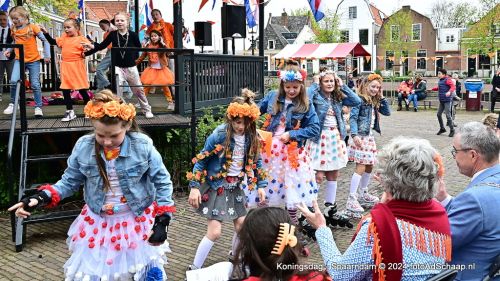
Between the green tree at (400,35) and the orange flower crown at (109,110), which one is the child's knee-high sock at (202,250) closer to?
the orange flower crown at (109,110)

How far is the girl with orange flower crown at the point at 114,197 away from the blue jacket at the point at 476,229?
5.92ft

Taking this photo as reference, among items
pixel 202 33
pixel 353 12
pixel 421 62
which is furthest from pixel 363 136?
pixel 353 12

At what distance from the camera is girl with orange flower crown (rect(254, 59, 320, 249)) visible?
580cm

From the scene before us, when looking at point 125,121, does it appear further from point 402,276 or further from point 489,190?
point 489,190

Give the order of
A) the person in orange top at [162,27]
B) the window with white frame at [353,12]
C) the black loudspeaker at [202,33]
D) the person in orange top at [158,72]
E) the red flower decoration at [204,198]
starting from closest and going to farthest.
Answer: the red flower decoration at [204,198] < the person in orange top at [158,72] < the person in orange top at [162,27] < the black loudspeaker at [202,33] < the window with white frame at [353,12]

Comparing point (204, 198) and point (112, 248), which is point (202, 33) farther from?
point (112, 248)

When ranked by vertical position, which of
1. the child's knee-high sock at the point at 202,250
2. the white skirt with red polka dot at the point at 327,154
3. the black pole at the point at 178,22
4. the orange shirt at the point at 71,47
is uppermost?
the black pole at the point at 178,22

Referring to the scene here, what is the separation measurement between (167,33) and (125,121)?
740cm

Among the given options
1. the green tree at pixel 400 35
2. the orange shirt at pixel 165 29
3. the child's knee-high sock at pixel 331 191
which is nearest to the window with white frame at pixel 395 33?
the green tree at pixel 400 35

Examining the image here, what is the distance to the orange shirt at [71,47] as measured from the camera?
753 cm

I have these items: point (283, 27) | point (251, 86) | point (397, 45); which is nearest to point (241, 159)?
point (251, 86)

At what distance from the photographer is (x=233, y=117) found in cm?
486

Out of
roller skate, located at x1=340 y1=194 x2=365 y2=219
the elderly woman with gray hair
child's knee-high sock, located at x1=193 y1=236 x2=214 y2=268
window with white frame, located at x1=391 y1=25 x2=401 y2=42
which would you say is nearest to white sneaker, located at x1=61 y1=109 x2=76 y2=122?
child's knee-high sock, located at x1=193 y1=236 x2=214 y2=268

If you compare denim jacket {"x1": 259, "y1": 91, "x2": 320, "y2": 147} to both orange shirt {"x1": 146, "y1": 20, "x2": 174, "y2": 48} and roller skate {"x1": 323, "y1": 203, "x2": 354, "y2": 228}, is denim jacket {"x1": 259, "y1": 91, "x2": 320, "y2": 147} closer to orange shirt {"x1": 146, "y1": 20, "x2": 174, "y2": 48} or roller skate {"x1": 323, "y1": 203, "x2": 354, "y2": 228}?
roller skate {"x1": 323, "y1": 203, "x2": 354, "y2": 228}
